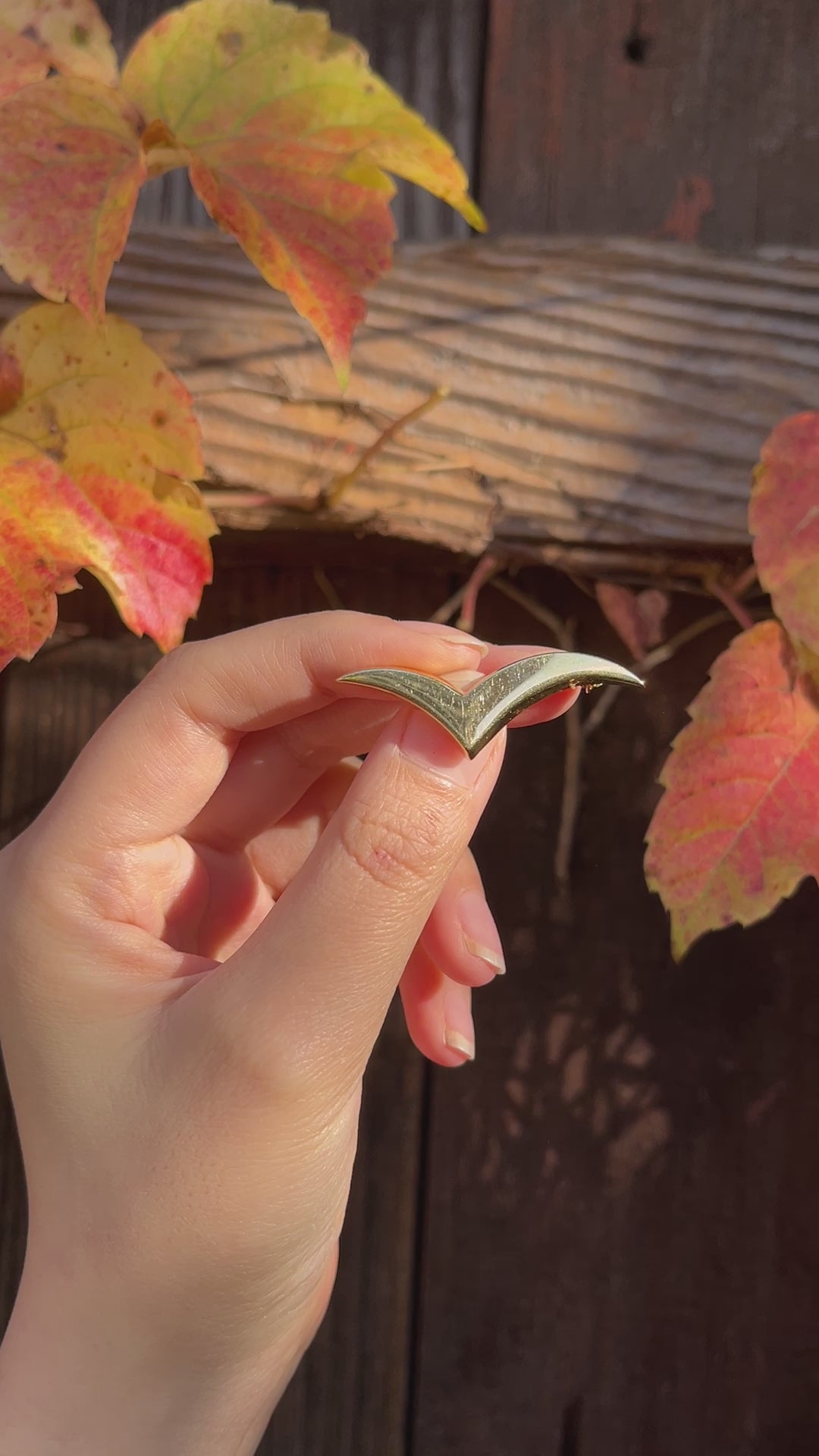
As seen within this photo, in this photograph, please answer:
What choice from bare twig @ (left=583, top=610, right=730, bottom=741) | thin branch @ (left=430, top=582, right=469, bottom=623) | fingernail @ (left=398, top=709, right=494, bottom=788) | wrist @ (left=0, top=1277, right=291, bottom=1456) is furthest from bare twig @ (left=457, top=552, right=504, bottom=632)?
wrist @ (left=0, top=1277, right=291, bottom=1456)

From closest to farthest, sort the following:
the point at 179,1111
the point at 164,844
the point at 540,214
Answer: the point at 179,1111, the point at 164,844, the point at 540,214

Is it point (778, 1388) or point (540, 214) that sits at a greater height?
point (540, 214)

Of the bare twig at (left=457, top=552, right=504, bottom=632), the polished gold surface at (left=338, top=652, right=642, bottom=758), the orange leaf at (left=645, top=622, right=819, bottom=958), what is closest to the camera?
the polished gold surface at (left=338, top=652, right=642, bottom=758)

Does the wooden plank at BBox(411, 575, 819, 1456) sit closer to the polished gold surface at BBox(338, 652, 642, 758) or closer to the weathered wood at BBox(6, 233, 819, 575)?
the weathered wood at BBox(6, 233, 819, 575)

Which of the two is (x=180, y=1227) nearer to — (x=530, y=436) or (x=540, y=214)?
(x=530, y=436)

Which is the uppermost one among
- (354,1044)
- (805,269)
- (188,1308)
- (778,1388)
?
(805,269)

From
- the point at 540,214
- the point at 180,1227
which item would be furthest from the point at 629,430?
the point at 180,1227
